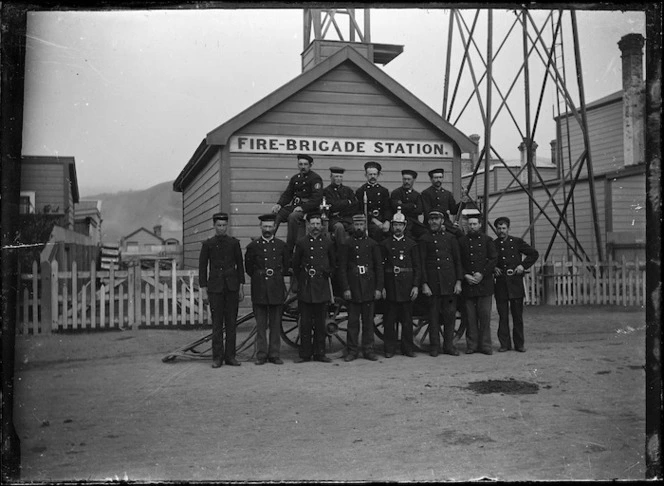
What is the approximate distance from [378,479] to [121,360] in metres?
5.38

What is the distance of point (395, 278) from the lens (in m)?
8.77

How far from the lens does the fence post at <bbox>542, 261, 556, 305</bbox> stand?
15680 millimetres

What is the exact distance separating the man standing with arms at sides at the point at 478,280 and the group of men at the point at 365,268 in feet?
0.05

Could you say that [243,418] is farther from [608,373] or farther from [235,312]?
[608,373]

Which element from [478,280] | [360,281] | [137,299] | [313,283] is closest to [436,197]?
[478,280]

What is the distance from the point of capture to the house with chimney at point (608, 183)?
57.9 ft

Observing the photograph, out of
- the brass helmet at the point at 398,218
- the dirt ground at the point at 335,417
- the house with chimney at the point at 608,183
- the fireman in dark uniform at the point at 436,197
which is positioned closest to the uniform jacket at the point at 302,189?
the brass helmet at the point at 398,218

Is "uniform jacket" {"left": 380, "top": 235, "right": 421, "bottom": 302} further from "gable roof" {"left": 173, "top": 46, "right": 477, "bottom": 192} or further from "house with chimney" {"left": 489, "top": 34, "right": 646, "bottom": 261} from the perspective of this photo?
"house with chimney" {"left": 489, "top": 34, "right": 646, "bottom": 261}

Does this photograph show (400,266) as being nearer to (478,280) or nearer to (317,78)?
(478,280)

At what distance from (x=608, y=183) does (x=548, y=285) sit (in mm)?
4886

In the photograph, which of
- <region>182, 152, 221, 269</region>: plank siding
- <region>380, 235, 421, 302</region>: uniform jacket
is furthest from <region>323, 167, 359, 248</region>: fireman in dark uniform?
<region>182, 152, 221, 269</region>: plank siding

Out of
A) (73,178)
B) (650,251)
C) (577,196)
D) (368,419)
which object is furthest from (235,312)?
(73,178)

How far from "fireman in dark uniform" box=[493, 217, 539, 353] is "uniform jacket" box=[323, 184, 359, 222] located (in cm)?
227

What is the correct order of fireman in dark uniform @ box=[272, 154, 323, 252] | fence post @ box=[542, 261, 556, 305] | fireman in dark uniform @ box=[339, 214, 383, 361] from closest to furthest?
1. fireman in dark uniform @ box=[339, 214, 383, 361]
2. fireman in dark uniform @ box=[272, 154, 323, 252]
3. fence post @ box=[542, 261, 556, 305]
